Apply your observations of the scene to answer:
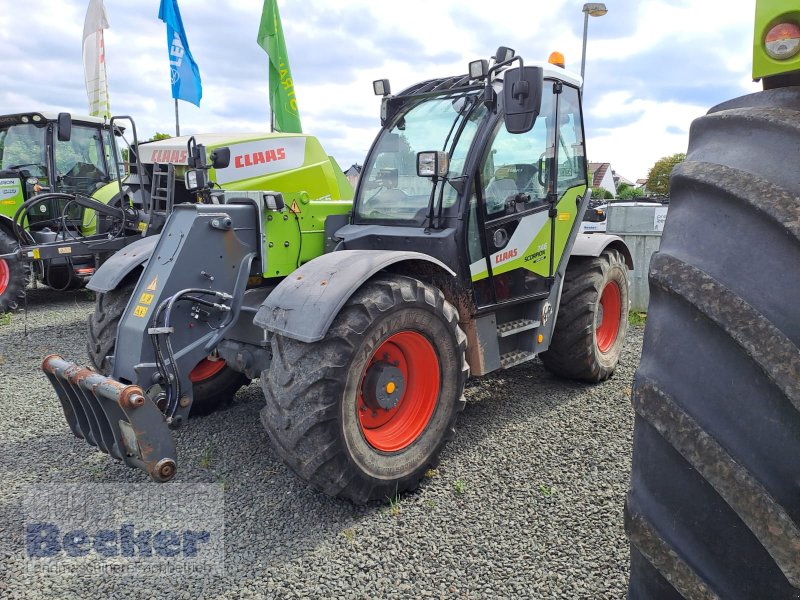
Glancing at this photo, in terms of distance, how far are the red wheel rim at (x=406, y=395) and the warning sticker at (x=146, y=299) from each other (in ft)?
3.89

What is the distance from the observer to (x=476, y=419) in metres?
4.27

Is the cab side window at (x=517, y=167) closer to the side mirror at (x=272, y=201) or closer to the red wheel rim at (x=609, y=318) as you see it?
the side mirror at (x=272, y=201)

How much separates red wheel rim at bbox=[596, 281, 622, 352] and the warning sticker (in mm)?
3653

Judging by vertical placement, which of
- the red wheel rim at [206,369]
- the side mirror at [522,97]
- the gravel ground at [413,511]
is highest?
the side mirror at [522,97]

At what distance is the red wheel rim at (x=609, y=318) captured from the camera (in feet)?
17.7

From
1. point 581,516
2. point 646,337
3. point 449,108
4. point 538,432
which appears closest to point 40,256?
point 449,108

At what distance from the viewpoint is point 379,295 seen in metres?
3.10

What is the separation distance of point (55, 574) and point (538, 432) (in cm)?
275

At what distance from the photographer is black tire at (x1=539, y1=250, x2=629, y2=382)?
15.6 ft

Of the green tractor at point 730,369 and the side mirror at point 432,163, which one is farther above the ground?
the side mirror at point 432,163

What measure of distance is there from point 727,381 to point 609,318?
4600mm

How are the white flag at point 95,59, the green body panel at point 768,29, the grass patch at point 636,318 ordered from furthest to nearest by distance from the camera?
the white flag at point 95,59
the grass patch at point 636,318
the green body panel at point 768,29

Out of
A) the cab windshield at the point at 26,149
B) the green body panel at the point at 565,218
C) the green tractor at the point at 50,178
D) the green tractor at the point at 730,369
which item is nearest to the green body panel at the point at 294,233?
the green body panel at the point at 565,218

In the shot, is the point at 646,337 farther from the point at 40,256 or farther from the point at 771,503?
the point at 40,256
